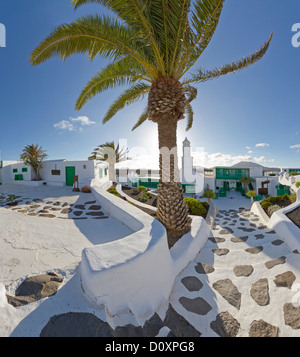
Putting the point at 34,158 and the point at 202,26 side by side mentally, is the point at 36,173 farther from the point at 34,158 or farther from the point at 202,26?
the point at 202,26

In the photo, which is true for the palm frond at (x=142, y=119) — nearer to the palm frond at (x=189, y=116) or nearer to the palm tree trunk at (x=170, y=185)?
the palm frond at (x=189, y=116)

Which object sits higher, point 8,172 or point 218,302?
point 8,172

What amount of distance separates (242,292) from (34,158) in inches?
783

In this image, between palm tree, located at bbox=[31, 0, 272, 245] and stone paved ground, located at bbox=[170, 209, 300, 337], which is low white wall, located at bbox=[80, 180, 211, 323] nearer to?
stone paved ground, located at bbox=[170, 209, 300, 337]

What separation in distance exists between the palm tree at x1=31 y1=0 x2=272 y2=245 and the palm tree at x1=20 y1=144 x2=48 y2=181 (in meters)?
13.9

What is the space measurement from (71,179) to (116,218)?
419 inches

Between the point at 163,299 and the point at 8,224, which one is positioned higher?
the point at 8,224

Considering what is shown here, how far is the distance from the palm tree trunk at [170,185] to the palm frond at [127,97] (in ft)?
8.30

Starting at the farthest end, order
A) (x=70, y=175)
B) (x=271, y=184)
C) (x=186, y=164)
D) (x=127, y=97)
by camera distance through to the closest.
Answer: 1. (x=271, y=184)
2. (x=186, y=164)
3. (x=70, y=175)
4. (x=127, y=97)

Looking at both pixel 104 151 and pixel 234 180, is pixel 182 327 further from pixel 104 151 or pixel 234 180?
pixel 234 180

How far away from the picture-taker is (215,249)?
4840mm

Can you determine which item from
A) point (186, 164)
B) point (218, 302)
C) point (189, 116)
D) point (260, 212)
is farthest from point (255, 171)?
point (218, 302)

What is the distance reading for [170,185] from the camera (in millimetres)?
5176
